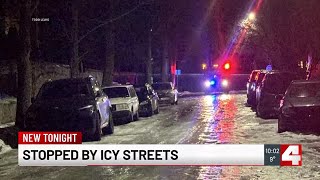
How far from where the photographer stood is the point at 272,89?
20750mm

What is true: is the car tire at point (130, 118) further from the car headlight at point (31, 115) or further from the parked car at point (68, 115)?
the car headlight at point (31, 115)

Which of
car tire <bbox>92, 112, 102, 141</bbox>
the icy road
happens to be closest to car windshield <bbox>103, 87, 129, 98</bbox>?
the icy road

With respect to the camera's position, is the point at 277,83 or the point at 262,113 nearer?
the point at 277,83

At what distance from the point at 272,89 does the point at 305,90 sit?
4.10 m

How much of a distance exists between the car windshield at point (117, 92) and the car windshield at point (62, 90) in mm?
5371

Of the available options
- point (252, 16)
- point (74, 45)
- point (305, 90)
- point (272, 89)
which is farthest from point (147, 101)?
point (252, 16)

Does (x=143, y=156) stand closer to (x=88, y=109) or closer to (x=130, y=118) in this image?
(x=88, y=109)

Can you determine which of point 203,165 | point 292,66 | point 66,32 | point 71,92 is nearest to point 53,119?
point 71,92

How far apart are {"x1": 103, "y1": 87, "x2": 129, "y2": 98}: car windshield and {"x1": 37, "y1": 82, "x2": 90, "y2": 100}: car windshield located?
5371 mm

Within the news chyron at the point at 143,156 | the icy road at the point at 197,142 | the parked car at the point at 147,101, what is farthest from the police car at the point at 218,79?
the news chyron at the point at 143,156

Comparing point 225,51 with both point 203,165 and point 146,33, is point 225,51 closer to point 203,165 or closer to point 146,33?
point 146,33

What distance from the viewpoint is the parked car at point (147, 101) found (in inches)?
966

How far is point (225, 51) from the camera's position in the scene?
6244cm

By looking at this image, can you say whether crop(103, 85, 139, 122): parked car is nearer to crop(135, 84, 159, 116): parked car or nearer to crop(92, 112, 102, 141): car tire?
crop(135, 84, 159, 116): parked car
